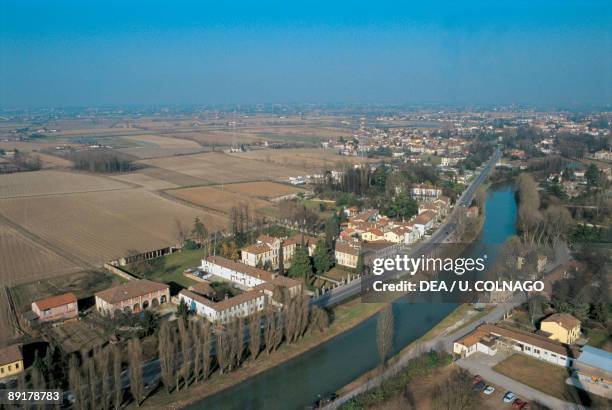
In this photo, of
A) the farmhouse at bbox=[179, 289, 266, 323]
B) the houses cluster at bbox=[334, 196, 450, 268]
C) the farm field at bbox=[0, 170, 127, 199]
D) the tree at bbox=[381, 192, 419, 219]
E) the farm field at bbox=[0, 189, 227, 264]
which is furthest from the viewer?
the farm field at bbox=[0, 170, 127, 199]

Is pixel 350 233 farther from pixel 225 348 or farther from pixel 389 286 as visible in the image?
pixel 225 348


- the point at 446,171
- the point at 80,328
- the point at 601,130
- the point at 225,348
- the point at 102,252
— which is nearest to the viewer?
the point at 225,348

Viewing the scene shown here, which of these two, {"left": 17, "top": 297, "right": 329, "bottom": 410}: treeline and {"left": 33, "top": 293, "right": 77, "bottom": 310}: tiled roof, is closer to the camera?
{"left": 17, "top": 297, "right": 329, "bottom": 410}: treeline

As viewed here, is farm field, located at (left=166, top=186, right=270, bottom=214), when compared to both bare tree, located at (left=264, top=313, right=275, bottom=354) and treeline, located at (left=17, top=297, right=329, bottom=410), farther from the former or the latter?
bare tree, located at (left=264, top=313, right=275, bottom=354)

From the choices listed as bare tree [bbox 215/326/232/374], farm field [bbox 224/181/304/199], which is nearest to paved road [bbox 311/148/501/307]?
bare tree [bbox 215/326/232/374]

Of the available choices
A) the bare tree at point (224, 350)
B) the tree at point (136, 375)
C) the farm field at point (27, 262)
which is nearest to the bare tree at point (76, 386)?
the tree at point (136, 375)

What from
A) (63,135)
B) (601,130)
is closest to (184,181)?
(63,135)
